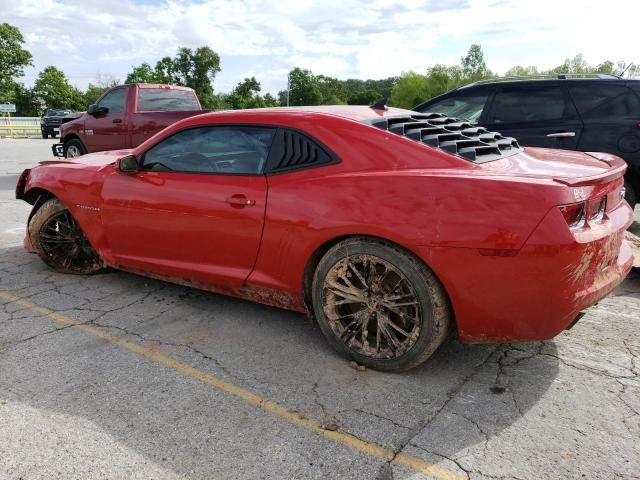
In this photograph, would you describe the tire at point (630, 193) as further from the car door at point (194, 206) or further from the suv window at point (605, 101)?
the car door at point (194, 206)

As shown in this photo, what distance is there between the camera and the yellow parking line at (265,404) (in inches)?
85.2

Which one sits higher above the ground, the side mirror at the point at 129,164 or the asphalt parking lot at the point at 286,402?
the side mirror at the point at 129,164

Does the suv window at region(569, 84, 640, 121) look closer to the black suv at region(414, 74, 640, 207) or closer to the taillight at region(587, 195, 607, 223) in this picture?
the black suv at region(414, 74, 640, 207)

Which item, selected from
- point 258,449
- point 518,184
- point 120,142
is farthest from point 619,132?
point 120,142

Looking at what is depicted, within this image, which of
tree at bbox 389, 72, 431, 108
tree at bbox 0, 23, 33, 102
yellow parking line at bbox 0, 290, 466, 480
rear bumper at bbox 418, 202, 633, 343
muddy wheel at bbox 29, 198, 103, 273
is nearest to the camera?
yellow parking line at bbox 0, 290, 466, 480

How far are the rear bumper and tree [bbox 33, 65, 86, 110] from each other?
237 ft

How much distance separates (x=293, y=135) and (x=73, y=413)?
1.99m

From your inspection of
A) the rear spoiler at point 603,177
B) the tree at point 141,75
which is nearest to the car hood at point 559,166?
the rear spoiler at point 603,177

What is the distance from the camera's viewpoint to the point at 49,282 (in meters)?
4.44

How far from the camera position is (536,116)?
5.93m

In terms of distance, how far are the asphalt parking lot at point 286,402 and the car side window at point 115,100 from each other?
22.0 feet

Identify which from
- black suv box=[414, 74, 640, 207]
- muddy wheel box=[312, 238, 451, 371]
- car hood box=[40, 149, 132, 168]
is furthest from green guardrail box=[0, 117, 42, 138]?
muddy wheel box=[312, 238, 451, 371]

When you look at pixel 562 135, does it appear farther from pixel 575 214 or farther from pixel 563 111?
pixel 575 214

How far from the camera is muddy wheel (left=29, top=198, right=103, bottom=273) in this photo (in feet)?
14.6
